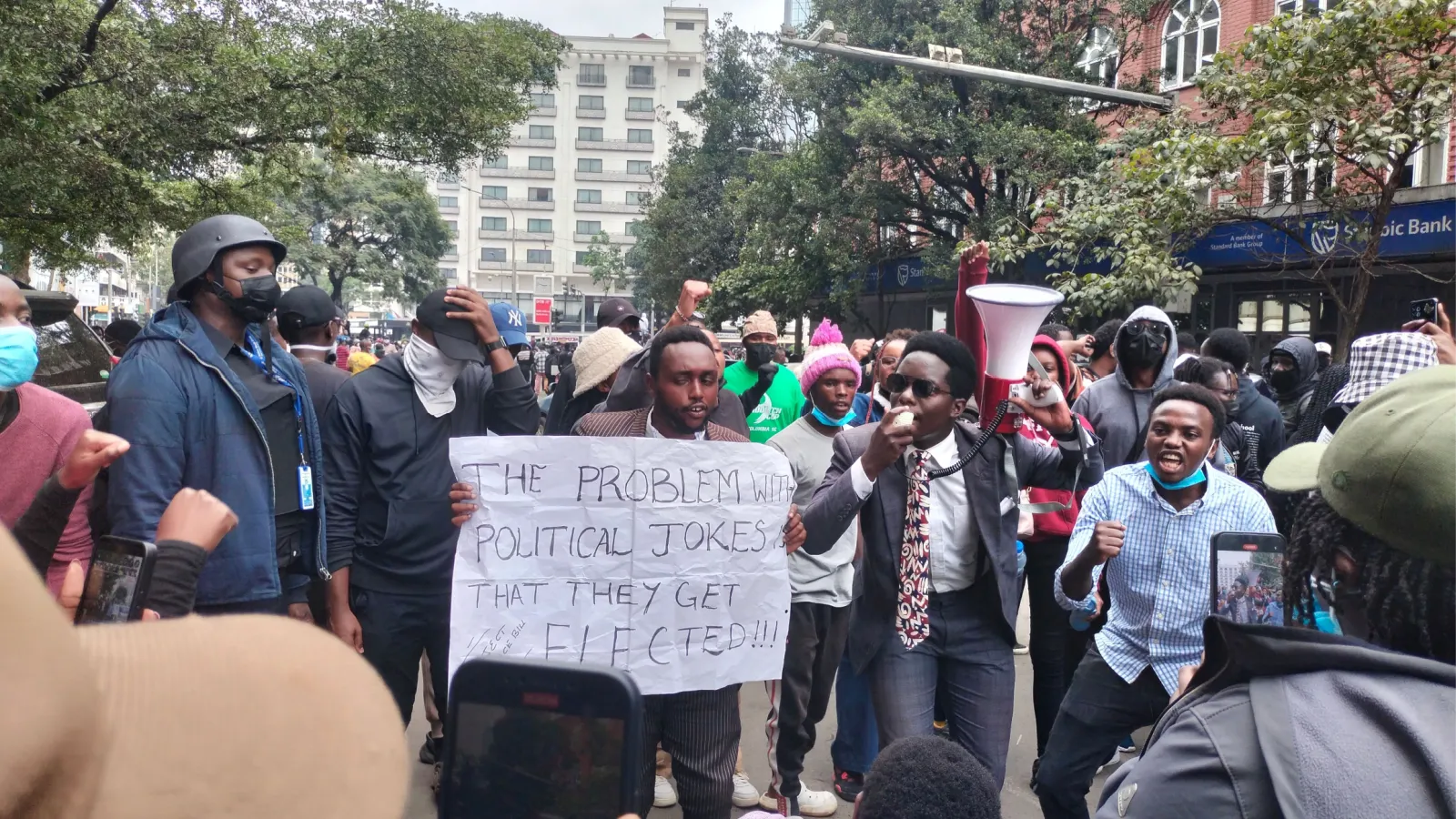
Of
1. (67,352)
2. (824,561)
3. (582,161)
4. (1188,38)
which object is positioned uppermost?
(582,161)

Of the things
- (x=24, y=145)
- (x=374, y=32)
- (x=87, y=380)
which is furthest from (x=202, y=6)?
(x=87, y=380)

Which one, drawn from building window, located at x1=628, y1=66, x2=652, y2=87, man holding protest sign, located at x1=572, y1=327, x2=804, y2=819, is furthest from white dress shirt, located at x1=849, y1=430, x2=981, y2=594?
building window, located at x1=628, y1=66, x2=652, y2=87

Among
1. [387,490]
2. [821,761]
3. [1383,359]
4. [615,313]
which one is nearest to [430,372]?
[387,490]

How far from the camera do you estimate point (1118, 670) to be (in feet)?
12.1

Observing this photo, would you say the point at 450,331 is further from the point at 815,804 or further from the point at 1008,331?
the point at 815,804

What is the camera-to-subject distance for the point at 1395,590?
152cm

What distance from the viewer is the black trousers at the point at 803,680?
4652 millimetres

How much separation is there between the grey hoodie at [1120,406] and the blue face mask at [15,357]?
13.8 ft

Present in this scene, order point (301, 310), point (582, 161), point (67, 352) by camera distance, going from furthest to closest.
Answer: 1. point (582, 161)
2. point (67, 352)
3. point (301, 310)

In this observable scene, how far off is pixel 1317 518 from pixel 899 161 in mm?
21857

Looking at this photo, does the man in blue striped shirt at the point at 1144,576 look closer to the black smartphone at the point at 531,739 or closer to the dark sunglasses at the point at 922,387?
the dark sunglasses at the point at 922,387

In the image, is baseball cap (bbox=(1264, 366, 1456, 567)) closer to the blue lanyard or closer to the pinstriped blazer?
the pinstriped blazer

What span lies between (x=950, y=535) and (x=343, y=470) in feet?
7.03

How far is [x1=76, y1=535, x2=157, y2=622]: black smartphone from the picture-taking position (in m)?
2.37
